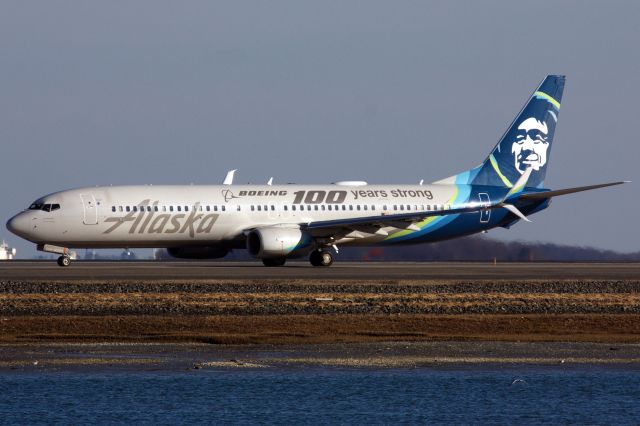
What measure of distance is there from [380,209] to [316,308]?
25927 millimetres

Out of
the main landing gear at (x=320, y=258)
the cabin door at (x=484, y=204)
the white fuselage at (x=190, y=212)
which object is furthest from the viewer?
the cabin door at (x=484, y=204)

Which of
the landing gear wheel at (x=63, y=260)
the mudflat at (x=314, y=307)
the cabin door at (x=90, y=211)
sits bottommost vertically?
the mudflat at (x=314, y=307)

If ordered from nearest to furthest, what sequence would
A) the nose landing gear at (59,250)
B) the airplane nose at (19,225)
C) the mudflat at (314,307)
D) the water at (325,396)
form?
the water at (325,396) → the mudflat at (314,307) → the airplane nose at (19,225) → the nose landing gear at (59,250)

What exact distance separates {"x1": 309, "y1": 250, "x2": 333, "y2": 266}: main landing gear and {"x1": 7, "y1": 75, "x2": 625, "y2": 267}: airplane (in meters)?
0.04

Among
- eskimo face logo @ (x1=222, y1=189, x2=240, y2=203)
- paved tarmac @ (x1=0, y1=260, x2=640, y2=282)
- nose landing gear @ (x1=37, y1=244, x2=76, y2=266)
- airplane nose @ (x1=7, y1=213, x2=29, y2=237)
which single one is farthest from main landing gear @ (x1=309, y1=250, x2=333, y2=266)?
airplane nose @ (x1=7, y1=213, x2=29, y2=237)

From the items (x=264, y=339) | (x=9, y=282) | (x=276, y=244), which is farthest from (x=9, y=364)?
(x=276, y=244)

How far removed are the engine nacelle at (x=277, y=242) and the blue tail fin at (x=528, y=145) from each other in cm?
1073

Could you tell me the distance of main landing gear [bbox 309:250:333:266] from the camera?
5534 centimetres

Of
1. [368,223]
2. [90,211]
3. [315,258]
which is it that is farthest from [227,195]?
[368,223]

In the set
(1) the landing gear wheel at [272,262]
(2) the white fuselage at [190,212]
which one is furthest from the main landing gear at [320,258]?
(1) the landing gear wheel at [272,262]

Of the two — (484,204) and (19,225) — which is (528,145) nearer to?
(484,204)

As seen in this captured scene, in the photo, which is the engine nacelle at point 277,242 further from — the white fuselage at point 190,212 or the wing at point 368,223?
the white fuselage at point 190,212

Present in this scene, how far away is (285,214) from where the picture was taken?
183ft

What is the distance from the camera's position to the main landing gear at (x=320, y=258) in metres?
55.3
